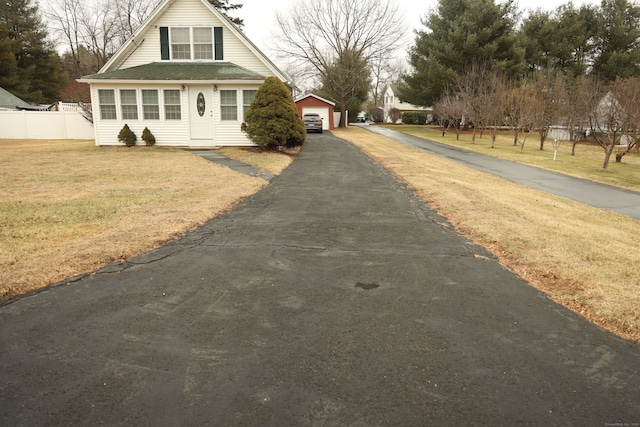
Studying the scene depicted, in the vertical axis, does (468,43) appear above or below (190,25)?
above

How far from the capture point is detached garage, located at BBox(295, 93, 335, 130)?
1649 inches

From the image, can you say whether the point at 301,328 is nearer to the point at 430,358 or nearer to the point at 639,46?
the point at 430,358

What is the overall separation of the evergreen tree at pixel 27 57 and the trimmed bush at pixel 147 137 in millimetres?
32847

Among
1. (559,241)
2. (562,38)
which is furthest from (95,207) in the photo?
(562,38)

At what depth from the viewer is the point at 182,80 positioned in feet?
60.1

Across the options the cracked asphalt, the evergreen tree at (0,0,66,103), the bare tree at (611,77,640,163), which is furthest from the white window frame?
the evergreen tree at (0,0,66,103)

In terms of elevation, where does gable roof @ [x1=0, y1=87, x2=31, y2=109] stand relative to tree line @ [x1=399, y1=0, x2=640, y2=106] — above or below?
below

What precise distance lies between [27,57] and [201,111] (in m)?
40.8

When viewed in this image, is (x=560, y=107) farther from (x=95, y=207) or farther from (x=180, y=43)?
(x=95, y=207)

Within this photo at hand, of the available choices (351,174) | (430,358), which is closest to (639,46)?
(351,174)

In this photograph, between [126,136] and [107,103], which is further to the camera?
[107,103]

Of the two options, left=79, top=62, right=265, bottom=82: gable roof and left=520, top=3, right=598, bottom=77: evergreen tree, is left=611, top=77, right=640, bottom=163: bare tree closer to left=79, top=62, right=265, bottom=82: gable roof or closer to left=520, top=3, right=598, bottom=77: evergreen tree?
left=79, top=62, right=265, bottom=82: gable roof

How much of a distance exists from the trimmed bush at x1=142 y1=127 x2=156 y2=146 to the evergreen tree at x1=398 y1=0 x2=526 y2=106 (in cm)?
2928

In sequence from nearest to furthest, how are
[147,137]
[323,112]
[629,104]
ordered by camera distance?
[629,104], [147,137], [323,112]
